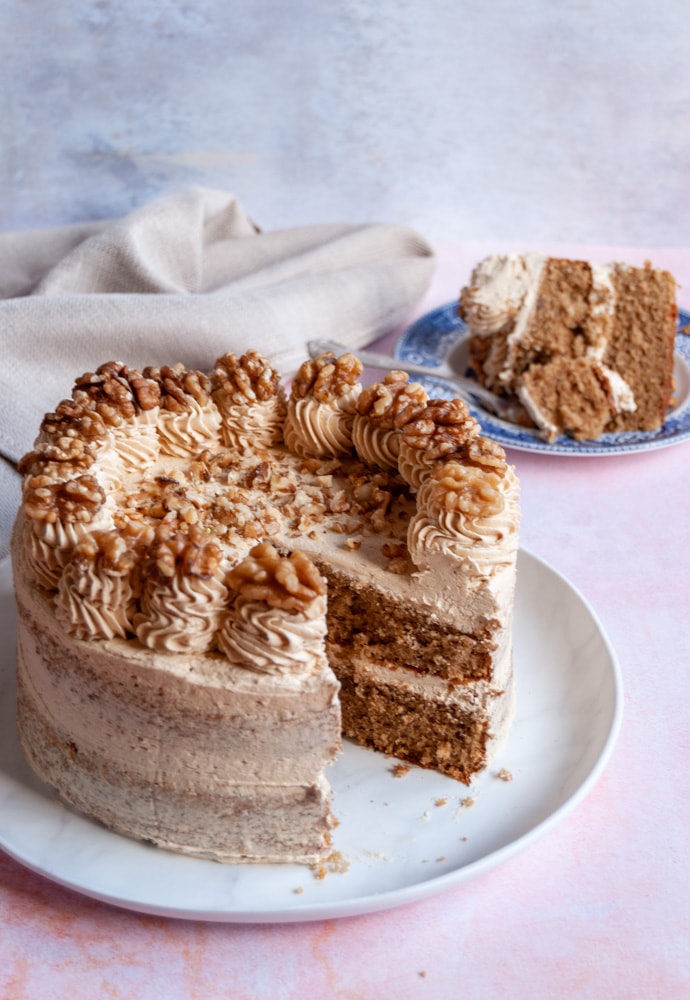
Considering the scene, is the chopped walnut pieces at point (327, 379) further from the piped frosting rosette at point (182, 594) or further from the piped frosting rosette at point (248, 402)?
the piped frosting rosette at point (182, 594)

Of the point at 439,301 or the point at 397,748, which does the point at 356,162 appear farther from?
the point at 397,748

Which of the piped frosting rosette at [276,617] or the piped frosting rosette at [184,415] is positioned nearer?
the piped frosting rosette at [276,617]

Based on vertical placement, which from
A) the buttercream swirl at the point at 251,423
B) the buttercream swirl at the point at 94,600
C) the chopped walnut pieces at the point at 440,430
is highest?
the chopped walnut pieces at the point at 440,430

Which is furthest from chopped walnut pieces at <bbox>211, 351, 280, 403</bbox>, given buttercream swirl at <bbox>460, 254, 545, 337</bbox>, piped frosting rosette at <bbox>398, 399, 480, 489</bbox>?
buttercream swirl at <bbox>460, 254, 545, 337</bbox>

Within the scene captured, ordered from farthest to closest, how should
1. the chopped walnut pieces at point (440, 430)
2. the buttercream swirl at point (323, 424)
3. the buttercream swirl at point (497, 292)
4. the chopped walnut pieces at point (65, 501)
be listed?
1. the buttercream swirl at point (497, 292)
2. the buttercream swirl at point (323, 424)
3. the chopped walnut pieces at point (440, 430)
4. the chopped walnut pieces at point (65, 501)

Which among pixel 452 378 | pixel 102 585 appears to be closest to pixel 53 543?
pixel 102 585

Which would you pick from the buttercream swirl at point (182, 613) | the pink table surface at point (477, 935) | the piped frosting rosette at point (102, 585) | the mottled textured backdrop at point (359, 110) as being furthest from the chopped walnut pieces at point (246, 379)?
the mottled textured backdrop at point (359, 110)

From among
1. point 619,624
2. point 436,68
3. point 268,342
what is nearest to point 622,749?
point 619,624
